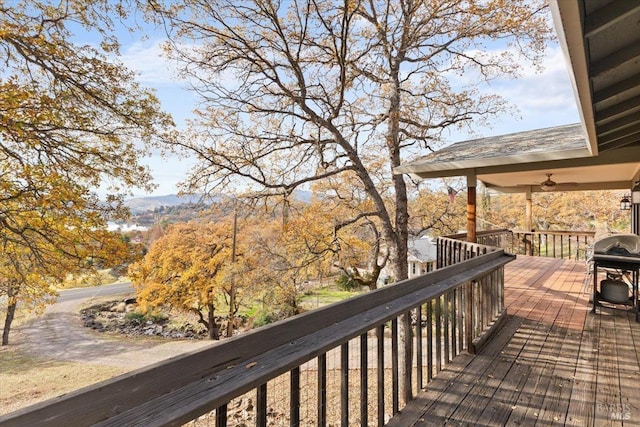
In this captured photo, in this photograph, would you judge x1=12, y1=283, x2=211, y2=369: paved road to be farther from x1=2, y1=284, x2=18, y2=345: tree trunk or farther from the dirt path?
x1=2, y1=284, x2=18, y2=345: tree trunk

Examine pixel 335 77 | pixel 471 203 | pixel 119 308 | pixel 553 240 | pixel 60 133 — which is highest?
pixel 335 77

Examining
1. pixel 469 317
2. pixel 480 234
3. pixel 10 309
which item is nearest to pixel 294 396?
pixel 469 317

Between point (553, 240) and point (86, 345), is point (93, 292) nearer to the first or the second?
point (86, 345)

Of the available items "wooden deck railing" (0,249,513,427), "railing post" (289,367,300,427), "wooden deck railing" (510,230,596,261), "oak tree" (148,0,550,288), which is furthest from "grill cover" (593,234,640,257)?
"oak tree" (148,0,550,288)

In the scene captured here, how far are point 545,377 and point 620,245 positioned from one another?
304cm

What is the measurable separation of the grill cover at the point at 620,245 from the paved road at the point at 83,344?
42.7 ft

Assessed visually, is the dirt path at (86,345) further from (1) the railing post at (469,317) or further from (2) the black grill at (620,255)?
(2) the black grill at (620,255)

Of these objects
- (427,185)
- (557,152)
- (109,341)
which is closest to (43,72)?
(557,152)

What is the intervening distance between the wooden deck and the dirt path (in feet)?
43.8

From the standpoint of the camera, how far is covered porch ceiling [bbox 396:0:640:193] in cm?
182

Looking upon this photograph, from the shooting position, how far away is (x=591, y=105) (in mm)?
2875

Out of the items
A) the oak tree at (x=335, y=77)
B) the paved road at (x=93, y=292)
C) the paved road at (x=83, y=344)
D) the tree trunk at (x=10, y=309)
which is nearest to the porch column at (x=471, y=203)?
the oak tree at (x=335, y=77)

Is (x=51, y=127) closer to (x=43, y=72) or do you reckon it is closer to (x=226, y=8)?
(x=43, y=72)

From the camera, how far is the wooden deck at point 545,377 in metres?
2.29
